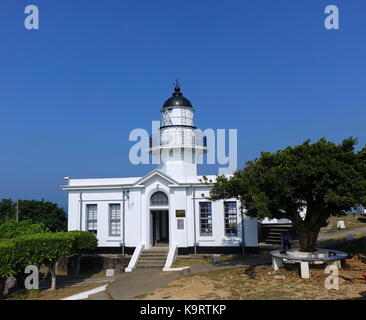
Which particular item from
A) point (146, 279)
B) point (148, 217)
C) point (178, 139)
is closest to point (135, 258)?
point (148, 217)

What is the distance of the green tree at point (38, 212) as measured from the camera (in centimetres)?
2619

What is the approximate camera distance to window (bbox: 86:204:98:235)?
1981 cm

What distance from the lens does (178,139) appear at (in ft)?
67.3

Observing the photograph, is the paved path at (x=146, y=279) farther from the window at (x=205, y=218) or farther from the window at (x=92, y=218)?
the window at (x=92, y=218)

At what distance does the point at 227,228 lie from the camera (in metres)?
18.2

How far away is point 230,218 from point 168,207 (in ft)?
11.8

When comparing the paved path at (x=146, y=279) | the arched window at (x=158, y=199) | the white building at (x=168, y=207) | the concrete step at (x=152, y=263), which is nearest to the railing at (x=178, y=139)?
the white building at (x=168, y=207)

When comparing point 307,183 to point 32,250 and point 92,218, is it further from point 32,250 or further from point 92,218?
point 92,218

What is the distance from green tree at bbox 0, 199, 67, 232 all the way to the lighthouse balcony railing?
11.8 m

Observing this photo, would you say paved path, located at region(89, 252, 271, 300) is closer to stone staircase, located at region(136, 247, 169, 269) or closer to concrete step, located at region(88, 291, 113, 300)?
concrete step, located at region(88, 291, 113, 300)

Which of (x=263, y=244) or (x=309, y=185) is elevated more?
(x=309, y=185)

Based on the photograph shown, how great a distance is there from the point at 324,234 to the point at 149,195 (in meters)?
13.4
